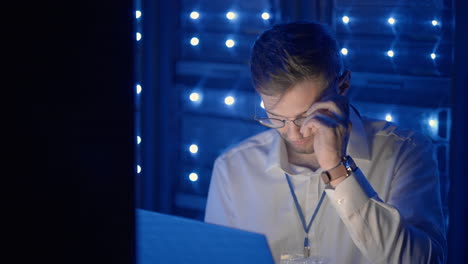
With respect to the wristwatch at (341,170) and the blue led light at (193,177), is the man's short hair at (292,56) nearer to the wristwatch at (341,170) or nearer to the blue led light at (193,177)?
the wristwatch at (341,170)

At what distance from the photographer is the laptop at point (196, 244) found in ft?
1.12

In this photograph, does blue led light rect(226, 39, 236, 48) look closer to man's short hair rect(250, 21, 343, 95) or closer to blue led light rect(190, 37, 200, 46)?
blue led light rect(190, 37, 200, 46)

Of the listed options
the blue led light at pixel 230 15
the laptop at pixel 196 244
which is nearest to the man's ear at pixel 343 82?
the laptop at pixel 196 244

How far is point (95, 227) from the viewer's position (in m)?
0.22

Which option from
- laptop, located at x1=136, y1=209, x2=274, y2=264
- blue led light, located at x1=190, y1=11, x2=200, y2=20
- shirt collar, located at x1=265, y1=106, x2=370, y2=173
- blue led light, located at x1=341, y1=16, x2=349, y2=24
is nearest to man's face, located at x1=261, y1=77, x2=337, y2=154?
shirt collar, located at x1=265, y1=106, x2=370, y2=173

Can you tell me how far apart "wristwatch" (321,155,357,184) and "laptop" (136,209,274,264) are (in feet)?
3.36

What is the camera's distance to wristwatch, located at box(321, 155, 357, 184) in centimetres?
138

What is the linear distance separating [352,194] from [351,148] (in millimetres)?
336

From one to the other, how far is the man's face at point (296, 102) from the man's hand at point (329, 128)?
0.22ft

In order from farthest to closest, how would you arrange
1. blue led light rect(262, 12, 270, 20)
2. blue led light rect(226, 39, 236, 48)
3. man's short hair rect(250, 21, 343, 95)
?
blue led light rect(226, 39, 236, 48) < blue led light rect(262, 12, 270, 20) < man's short hair rect(250, 21, 343, 95)

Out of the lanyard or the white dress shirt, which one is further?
the lanyard

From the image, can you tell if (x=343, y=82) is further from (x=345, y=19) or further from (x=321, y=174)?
(x=345, y=19)

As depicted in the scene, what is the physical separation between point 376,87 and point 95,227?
8.75 ft

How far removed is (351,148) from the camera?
1652 millimetres
